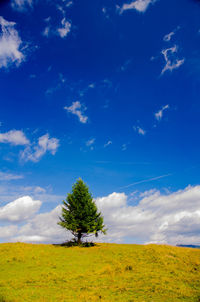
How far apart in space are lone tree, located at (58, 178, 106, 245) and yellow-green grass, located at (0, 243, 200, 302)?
4.23m

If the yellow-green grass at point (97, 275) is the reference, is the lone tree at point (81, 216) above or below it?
above

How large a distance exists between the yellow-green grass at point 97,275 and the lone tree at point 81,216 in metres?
4.23

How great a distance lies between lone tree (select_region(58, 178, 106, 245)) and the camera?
3612 cm

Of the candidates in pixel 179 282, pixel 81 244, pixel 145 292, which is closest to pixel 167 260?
pixel 179 282

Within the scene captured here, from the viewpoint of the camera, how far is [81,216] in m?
36.8

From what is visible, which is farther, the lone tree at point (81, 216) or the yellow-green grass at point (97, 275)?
the lone tree at point (81, 216)

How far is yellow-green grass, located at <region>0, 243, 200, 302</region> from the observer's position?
1542 centimetres

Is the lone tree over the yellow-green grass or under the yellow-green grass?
over

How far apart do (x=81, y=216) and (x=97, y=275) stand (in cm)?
1604

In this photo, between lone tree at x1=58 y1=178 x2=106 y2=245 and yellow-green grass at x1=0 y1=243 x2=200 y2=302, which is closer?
yellow-green grass at x1=0 y1=243 x2=200 y2=302

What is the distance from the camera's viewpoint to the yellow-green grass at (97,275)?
15422 mm

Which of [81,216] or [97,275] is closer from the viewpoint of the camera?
[97,275]

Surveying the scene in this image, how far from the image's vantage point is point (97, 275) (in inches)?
829

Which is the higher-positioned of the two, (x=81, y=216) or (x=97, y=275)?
(x=81, y=216)
